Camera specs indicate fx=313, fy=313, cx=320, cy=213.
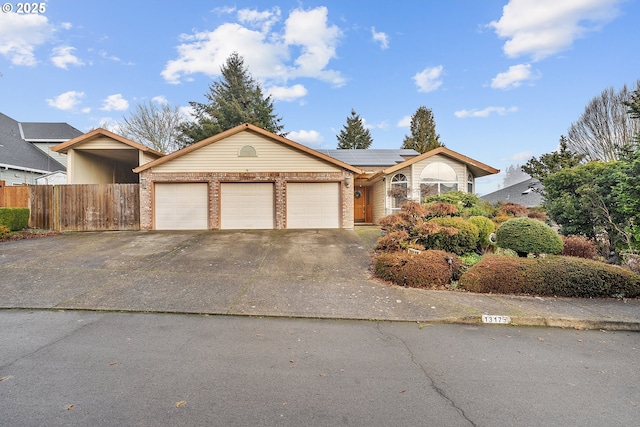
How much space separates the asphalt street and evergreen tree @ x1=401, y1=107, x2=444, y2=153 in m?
30.9

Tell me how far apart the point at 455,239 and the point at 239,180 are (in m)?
8.54

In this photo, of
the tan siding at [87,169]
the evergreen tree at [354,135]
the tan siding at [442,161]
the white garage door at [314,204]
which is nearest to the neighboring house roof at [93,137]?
the tan siding at [87,169]

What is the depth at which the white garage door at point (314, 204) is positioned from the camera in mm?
13070

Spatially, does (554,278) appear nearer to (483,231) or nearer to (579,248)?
(579,248)

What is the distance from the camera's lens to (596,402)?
8.72 feet

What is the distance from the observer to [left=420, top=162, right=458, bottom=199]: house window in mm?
15320

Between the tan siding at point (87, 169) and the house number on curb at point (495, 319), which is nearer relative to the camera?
the house number on curb at point (495, 319)

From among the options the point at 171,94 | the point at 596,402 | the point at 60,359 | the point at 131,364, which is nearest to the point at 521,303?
the point at 596,402

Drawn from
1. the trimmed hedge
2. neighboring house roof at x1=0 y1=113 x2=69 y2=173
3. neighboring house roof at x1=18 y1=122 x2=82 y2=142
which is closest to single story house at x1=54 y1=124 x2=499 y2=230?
the trimmed hedge

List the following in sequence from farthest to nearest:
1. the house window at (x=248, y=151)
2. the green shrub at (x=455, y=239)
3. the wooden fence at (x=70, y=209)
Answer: the house window at (x=248, y=151) → the wooden fence at (x=70, y=209) → the green shrub at (x=455, y=239)

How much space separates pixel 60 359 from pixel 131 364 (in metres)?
0.80

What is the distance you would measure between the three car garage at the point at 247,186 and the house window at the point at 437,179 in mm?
4166

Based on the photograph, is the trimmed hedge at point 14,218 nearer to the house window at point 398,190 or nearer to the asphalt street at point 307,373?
the asphalt street at point 307,373

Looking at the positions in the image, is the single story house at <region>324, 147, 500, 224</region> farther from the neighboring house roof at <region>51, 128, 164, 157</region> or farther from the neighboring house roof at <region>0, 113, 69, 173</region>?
the neighboring house roof at <region>0, 113, 69, 173</region>
